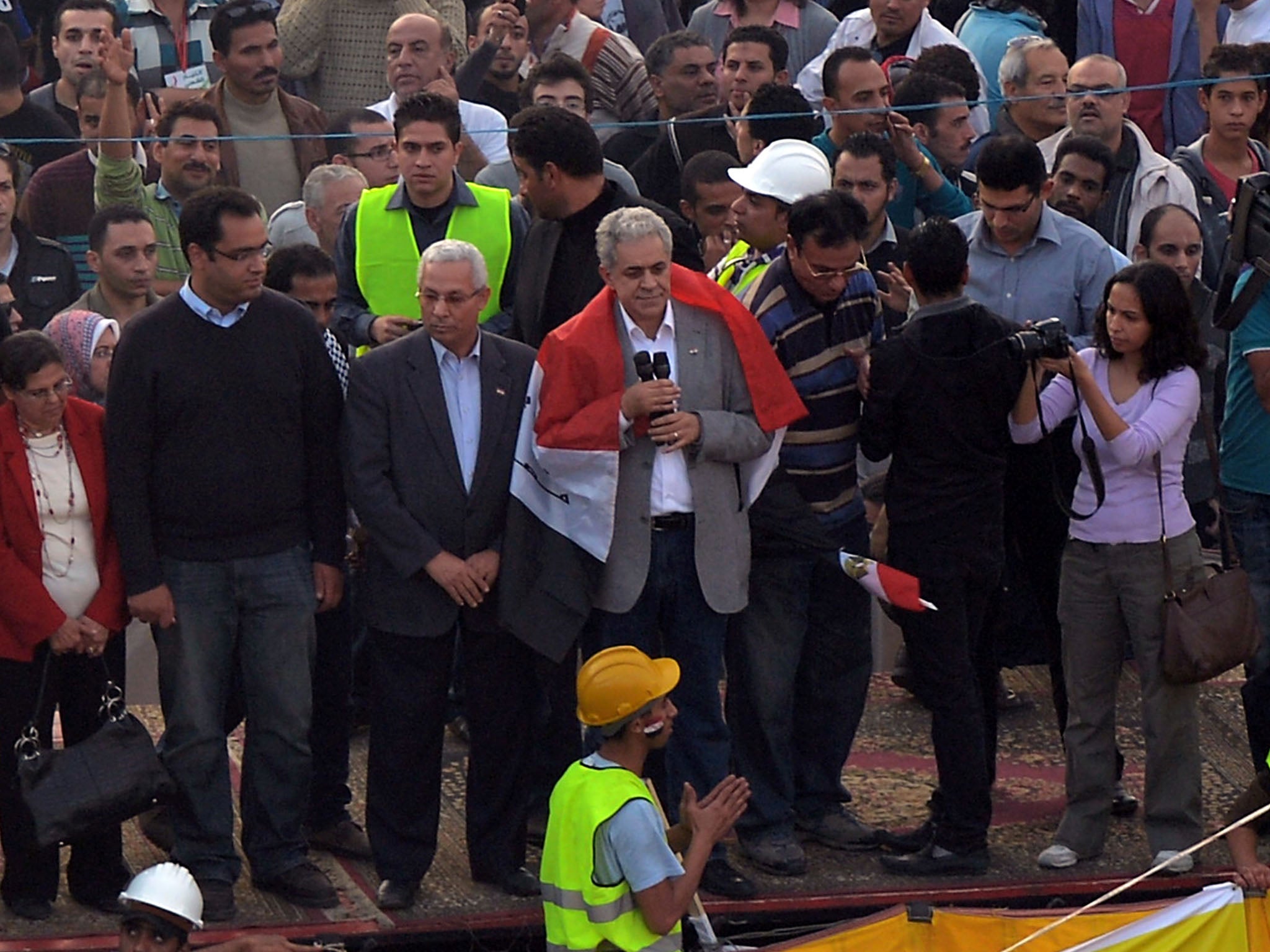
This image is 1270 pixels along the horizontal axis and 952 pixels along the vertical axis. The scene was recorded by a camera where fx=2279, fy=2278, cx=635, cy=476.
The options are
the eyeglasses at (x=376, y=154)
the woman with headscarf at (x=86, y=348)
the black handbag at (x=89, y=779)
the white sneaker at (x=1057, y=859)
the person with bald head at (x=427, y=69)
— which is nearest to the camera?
the black handbag at (x=89, y=779)

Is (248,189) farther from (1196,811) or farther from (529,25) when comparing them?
(1196,811)

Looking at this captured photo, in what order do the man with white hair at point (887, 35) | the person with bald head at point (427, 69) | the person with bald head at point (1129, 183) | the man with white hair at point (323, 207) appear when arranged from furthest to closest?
the man with white hair at point (887, 35), the person with bald head at point (427, 69), the person with bald head at point (1129, 183), the man with white hair at point (323, 207)

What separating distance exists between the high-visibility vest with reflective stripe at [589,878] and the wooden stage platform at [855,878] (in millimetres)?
1007

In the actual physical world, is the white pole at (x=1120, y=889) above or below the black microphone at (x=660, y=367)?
below

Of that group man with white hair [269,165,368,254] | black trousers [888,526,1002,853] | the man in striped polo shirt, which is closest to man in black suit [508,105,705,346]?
the man in striped polo shirt

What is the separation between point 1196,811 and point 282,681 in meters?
3.16

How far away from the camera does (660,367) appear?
729 centimetres

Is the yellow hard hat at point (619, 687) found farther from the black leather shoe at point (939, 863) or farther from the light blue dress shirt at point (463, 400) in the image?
the black leather shoe at point (939, 863)

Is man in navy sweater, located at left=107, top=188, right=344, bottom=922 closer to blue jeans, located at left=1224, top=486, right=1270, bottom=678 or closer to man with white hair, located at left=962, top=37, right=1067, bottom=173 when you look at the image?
blue jeans, located at left=1224, top=486, right=1270, bottom=678

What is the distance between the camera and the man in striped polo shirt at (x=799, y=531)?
→ 301 inches

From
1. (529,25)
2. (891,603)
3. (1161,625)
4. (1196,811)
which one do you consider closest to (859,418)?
(891,603)

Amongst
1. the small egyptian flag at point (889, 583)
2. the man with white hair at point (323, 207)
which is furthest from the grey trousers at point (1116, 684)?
the man with white hair at point (323, 207)

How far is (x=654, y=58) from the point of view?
1075cm

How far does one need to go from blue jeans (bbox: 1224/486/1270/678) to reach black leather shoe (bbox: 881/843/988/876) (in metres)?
1.30
